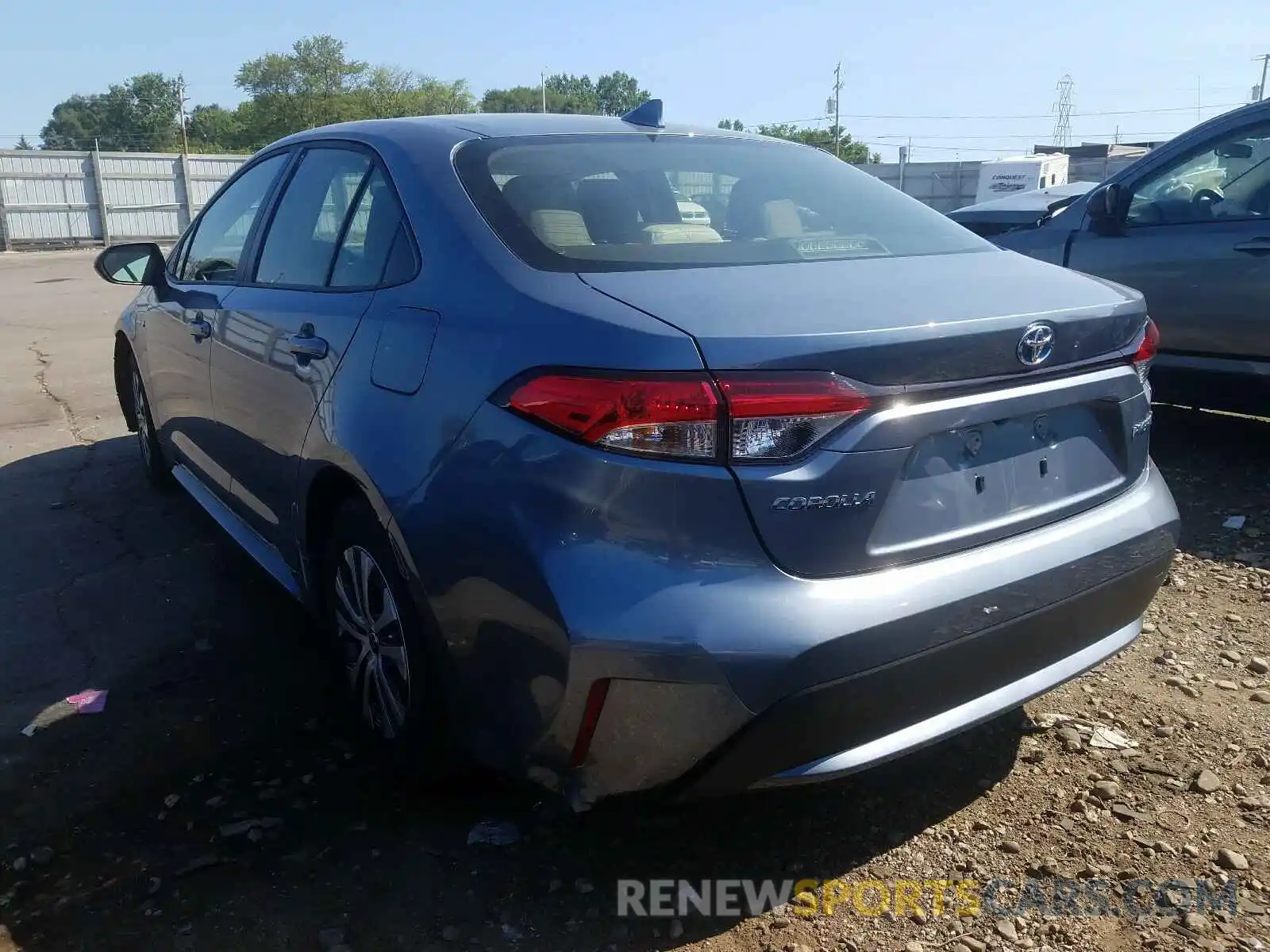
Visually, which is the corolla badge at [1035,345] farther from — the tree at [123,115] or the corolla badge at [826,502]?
the tree at [123,115]

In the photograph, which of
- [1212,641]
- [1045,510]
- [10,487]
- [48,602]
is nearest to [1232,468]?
[1212,641]

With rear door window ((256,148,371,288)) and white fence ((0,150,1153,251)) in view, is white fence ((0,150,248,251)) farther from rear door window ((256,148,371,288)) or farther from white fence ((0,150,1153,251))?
rear door window ((256,148,371,288))

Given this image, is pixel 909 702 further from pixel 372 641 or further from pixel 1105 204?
pixel 1105 204

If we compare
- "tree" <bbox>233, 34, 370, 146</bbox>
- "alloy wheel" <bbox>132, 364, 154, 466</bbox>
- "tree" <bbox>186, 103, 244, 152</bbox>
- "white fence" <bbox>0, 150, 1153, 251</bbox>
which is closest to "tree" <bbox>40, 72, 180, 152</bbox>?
"tree" <bbox>186, 103, 244, 152</bbox>

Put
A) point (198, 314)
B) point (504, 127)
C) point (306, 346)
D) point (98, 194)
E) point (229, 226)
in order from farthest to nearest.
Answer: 1. point (98, 194)
2. point (229, 226)
3. point (198, 314)
4. point (504, 127)
5. point (306, 346)

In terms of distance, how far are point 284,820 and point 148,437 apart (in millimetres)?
3172

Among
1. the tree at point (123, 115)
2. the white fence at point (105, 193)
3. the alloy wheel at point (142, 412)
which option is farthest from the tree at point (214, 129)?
the alloy wheel at point (142, 412)

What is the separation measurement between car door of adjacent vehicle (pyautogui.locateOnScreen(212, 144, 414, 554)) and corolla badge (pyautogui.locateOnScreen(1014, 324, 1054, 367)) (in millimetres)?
1424

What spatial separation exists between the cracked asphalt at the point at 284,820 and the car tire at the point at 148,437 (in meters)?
1.18

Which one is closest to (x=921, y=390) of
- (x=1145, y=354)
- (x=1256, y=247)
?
(x=1145, y=354)

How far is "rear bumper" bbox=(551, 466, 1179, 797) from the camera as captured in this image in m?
1.92

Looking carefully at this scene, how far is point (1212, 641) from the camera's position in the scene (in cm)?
350

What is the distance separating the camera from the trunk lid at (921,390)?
1.96 meters

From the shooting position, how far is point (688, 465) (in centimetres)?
193
